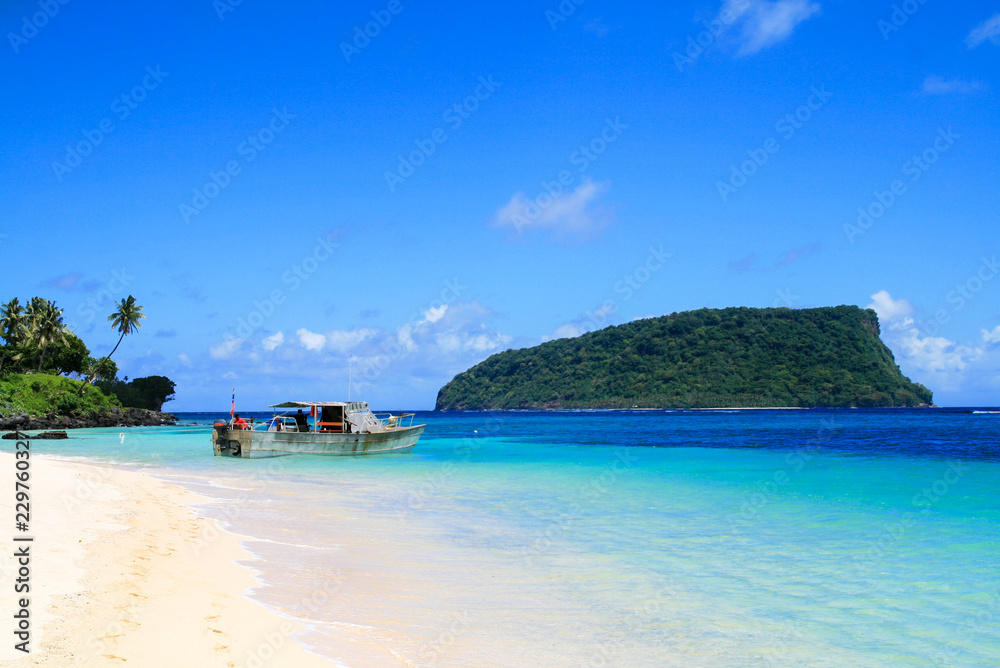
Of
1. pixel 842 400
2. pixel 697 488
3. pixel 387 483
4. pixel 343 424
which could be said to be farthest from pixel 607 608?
pixel 842 400

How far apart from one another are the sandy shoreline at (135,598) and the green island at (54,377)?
5758 centimetres

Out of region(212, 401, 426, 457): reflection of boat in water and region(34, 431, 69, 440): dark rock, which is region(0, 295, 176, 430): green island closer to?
region(34, 431, 69, 440): dark rock

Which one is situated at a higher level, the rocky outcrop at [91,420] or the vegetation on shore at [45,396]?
the vegetation on shore at [45,396]

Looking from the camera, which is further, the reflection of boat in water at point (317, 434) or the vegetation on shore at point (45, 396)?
the vegetation on shore at point (45, 396)

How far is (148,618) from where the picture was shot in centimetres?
581

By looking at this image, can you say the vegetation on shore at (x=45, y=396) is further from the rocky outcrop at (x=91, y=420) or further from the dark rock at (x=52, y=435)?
the dark rock at (x=52, y=435)

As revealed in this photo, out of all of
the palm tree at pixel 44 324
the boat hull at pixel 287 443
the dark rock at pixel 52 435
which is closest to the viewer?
the boat hull at pixel 287 443

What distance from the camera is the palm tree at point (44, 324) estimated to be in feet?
235

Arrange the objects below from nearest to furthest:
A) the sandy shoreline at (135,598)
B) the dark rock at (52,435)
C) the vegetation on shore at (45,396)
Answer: the sandy shoreline at (135,598)
the dark rock at (52,435)
the vegetation on shore at (45,396)

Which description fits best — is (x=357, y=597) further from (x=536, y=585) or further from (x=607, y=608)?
(x=607, y=608)

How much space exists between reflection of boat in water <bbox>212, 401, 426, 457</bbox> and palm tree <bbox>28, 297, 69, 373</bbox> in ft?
173

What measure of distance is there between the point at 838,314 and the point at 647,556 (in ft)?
530

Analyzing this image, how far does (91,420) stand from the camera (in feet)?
213

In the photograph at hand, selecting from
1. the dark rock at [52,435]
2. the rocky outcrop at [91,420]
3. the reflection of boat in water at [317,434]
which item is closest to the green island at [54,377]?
the rocky outcrop at [91,420]
